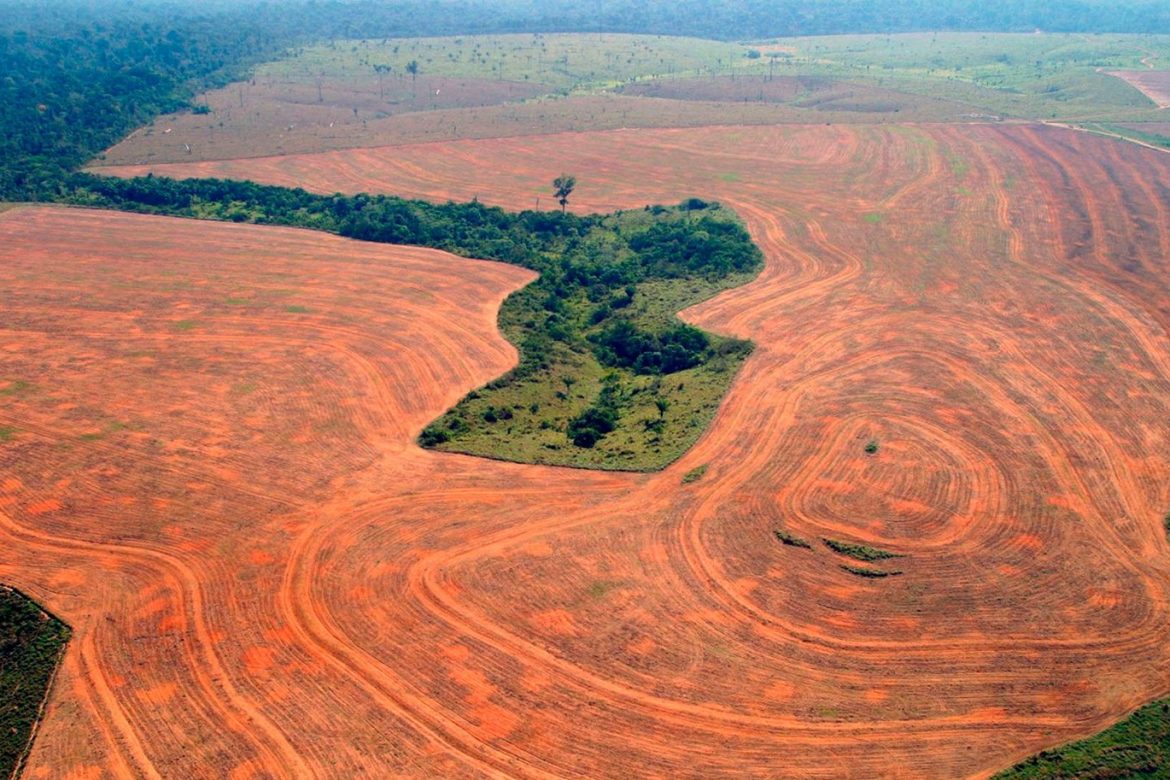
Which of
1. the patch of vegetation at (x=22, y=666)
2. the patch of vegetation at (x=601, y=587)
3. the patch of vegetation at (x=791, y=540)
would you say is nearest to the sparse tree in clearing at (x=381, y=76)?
the patch of vegetation at (x=22, y=666)

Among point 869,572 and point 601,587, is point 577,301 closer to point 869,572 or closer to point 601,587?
point 601,587

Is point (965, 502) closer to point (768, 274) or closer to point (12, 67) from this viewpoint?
point (768, 274)

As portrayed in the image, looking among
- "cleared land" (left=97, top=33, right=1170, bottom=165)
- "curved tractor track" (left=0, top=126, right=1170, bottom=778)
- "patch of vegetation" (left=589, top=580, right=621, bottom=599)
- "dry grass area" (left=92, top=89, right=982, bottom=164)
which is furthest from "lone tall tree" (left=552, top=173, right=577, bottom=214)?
"patch of vegetation" (left=589, top=580, right=621, bottom=599)

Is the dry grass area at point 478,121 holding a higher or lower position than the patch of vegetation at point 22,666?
higher

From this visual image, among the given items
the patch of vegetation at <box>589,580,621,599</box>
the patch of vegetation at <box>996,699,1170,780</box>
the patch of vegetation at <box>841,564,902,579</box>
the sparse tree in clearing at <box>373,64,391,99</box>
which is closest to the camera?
the patch of vegetation at <box>996,699,1170,780</box>

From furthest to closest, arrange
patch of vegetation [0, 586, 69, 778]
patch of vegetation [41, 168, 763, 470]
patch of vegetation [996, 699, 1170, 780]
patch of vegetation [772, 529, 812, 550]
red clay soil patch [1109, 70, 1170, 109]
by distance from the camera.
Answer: red clay soil patch [1109, 70, 1170, 109] < patch of vegetation [41, 168, 763, 470] < patch of vegetation [772, 529, 812, 550] < patch of vegetation [0, 586, 69, 778] < patch of vegetation [996, 699, 1170, 780]

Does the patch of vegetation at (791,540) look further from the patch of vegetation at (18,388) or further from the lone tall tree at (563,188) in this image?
the lone tall tree at (563,188)

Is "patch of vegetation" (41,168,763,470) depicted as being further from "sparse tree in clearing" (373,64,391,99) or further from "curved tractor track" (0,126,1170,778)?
"sparse tree in clearing" (373,64,391,99)
